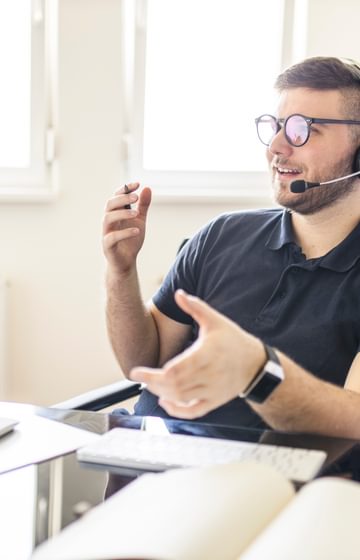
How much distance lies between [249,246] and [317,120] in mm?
292

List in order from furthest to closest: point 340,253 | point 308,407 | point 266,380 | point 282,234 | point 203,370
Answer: point 282,234 < point 340,253 < point 308,407 < point 266,380 < point 203,370

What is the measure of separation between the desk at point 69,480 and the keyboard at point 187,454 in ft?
0.07

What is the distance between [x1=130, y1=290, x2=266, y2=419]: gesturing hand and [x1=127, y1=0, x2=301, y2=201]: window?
1.79 m

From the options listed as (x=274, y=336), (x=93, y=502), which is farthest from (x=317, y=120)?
(x=93, y=502)

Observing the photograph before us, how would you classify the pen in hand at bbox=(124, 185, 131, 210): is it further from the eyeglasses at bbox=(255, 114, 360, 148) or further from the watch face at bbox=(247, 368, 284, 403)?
the watch face at bbox=(247, 368, 284, 403)

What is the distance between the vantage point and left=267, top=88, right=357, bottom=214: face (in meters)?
1.61

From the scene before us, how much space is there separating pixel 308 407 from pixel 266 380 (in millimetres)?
137

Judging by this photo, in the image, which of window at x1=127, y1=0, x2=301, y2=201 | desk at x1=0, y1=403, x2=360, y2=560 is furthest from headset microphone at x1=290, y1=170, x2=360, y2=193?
window at x1=127, y1=0, x2=301, y2=201

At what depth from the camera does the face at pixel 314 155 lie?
161 cm

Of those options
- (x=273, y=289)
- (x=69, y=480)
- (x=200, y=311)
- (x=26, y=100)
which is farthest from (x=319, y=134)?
(x=26, y=100)

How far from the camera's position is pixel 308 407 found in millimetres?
1167

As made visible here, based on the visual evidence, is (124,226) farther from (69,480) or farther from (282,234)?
(69,480)

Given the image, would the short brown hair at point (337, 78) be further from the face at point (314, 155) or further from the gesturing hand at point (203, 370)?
the gesturing hand at point (203, 370)

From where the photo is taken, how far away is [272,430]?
1.17 m
